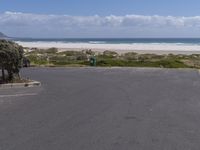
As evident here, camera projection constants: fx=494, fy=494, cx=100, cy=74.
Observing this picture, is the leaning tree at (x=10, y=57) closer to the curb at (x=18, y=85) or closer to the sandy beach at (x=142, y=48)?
the curb at (x=18, y=85)

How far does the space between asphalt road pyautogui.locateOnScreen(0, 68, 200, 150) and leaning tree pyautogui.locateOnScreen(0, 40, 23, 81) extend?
104 inches

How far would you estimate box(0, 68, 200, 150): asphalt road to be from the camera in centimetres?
953

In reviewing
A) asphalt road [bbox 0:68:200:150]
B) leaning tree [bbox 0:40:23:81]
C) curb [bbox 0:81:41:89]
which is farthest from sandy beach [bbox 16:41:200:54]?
asphalt road [bbox 0:68:200:150]

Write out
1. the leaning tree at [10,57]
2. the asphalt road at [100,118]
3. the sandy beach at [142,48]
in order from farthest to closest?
the sandy beach at [142,48] → the leaning tree at [10,57] → the asphalt road at [100,118]

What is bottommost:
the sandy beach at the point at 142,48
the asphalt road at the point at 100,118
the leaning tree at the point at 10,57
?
the sandy beach at the point at 142,48

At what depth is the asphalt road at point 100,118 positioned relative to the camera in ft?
31.3

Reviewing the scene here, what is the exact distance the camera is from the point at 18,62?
23156 millimetres

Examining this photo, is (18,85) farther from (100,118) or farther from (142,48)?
(142,48)

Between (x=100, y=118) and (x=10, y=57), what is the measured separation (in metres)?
11.2

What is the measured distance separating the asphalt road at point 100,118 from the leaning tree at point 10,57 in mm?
2632

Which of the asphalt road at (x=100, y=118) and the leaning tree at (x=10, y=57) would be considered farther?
the leaning tree at (x=10, y=57)

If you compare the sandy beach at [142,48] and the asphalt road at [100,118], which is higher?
the asphalt road at [100,118]

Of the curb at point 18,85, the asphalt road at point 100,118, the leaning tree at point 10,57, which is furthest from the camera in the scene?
the leaning tree at point 10,57

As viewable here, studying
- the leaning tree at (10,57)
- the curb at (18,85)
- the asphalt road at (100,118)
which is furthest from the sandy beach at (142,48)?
the asphalt road at (100,118)
